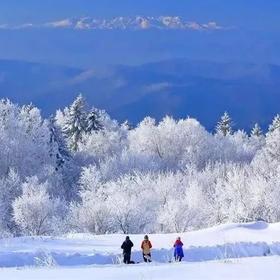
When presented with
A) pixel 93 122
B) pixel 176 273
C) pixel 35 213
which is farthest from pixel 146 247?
pixel 93 122

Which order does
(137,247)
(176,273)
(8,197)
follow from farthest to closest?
1. (8,197)
2. (137,247)
3. (176,273)

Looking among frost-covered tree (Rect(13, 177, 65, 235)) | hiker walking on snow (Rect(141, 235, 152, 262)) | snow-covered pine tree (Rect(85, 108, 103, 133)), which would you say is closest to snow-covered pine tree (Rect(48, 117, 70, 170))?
snow-covered pine tree (Rect(85, 108, 103, 133))

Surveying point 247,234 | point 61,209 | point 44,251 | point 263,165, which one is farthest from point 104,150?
point 44,251

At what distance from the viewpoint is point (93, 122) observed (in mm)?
82875

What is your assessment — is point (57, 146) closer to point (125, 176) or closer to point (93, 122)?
point (93, 122)

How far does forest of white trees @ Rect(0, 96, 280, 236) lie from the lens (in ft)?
133

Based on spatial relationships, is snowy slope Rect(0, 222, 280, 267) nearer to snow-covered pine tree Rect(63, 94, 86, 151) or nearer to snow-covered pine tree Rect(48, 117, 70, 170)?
snow-covered pine tree Rect(48, 117, 70, 170)

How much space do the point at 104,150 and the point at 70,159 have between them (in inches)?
268

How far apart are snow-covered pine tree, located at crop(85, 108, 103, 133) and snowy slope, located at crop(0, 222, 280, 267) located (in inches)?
2100

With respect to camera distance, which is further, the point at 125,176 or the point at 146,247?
the point at 125,176

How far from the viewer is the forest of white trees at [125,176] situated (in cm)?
4066

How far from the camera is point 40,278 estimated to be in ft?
41.0

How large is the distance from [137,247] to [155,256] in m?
1.60

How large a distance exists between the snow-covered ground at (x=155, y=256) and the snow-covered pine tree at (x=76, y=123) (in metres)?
54.5
